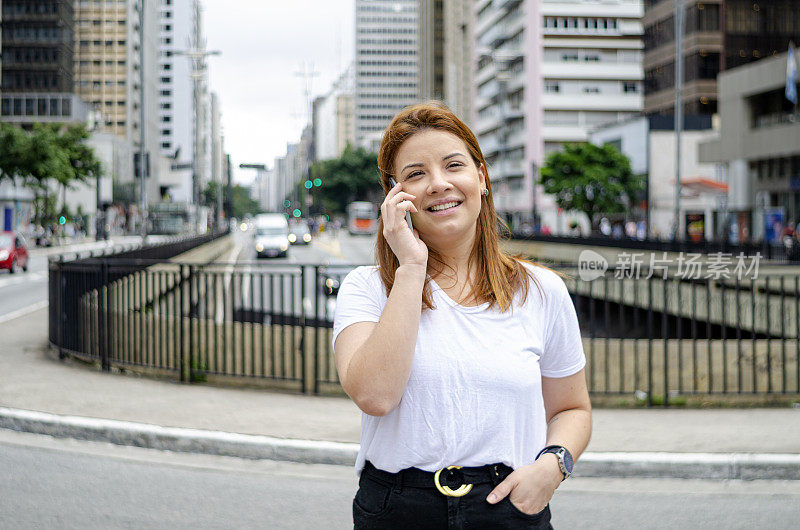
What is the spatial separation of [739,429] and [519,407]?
240 inches

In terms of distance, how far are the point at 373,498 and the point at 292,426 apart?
18.3 ft

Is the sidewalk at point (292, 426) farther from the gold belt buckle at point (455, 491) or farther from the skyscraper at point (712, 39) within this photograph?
the skyscraper at point (712, 39)

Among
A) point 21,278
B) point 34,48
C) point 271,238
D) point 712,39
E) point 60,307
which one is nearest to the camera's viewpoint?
point 60,307

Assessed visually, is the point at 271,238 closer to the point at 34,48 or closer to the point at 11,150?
the point at 11,150

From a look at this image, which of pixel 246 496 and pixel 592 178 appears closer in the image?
pixel 246 496

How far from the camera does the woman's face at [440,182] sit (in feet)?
7.45

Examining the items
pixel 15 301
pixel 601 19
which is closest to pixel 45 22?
pixel 601 19

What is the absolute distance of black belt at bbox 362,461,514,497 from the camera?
2.16 meters

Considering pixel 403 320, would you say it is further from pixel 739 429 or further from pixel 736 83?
pixel 736 83

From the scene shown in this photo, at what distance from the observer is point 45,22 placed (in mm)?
90438

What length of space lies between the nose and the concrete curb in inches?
181

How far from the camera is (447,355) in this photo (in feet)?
7.09

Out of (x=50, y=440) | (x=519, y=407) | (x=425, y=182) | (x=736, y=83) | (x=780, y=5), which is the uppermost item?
(x=780, y=5)

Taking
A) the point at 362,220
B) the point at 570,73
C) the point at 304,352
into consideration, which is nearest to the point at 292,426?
the point at 304,352
